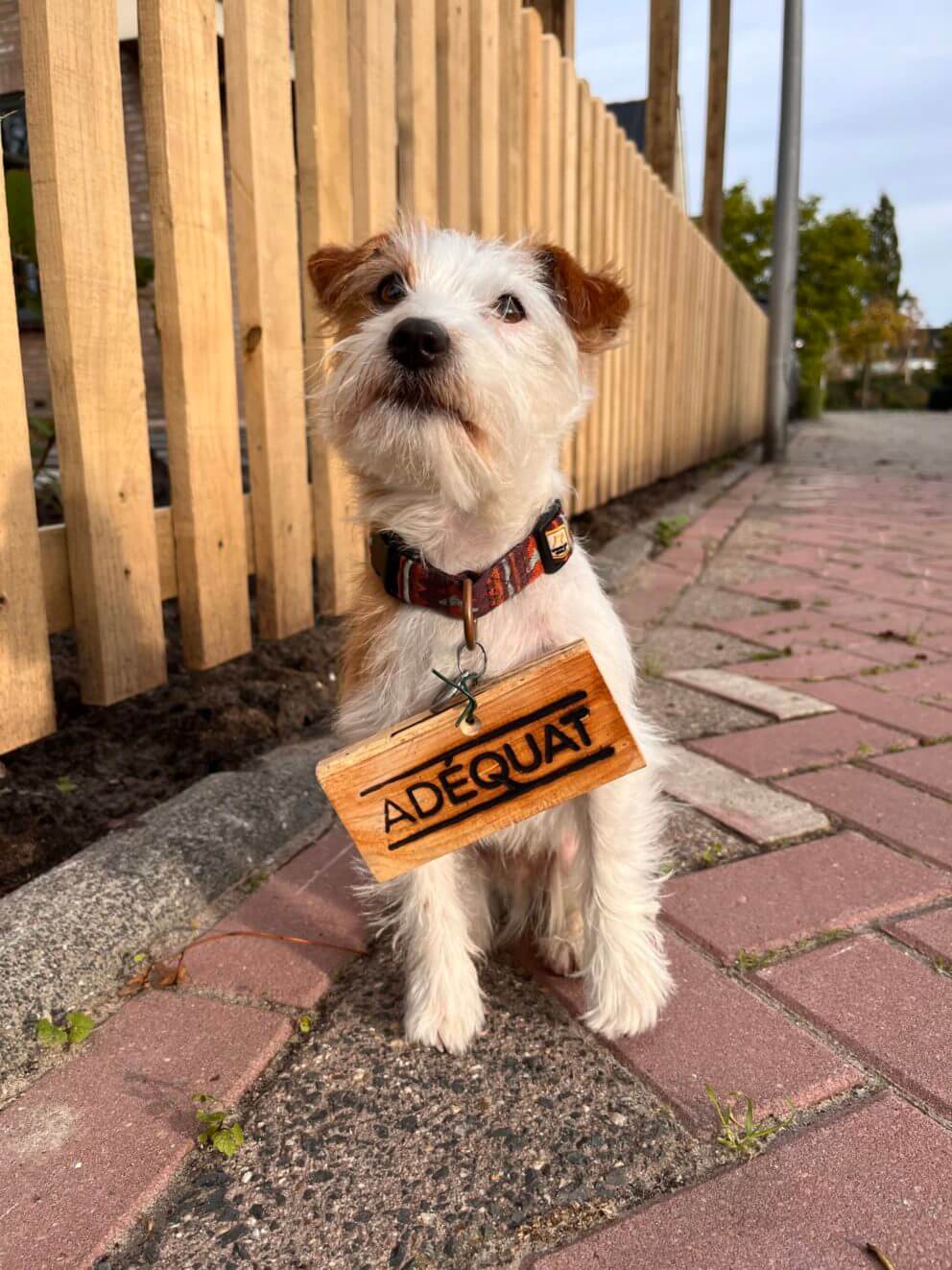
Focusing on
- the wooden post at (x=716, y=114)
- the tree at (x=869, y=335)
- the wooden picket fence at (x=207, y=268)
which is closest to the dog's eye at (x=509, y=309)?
the wooden picket fence at (x=207, y=268)

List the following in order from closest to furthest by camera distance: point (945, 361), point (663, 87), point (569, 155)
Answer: point (569, 155)
point (663, 87)
point (945, 361)

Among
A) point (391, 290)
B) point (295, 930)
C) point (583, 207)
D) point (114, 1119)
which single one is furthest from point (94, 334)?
point (583, 207)

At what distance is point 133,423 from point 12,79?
106cm

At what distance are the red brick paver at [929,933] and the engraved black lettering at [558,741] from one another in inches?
33.6

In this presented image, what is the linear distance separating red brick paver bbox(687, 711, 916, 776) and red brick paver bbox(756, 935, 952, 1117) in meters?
0.89

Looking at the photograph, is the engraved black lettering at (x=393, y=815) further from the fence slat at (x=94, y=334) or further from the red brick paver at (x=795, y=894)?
the fence slat at (x=94, y=334)

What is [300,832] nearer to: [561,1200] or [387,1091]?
[387,1091]

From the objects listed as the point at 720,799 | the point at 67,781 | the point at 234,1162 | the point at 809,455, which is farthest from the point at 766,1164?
the point at 809,455

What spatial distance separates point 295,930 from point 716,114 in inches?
581

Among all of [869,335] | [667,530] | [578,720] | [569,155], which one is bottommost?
[667,530]

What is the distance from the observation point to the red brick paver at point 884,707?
290 cm

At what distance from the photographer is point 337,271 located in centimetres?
197

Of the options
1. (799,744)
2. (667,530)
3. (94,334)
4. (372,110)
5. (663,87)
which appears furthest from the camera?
(663,87)

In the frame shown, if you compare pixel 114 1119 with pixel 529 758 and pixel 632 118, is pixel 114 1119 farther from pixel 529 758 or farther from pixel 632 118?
pixel 632 118
